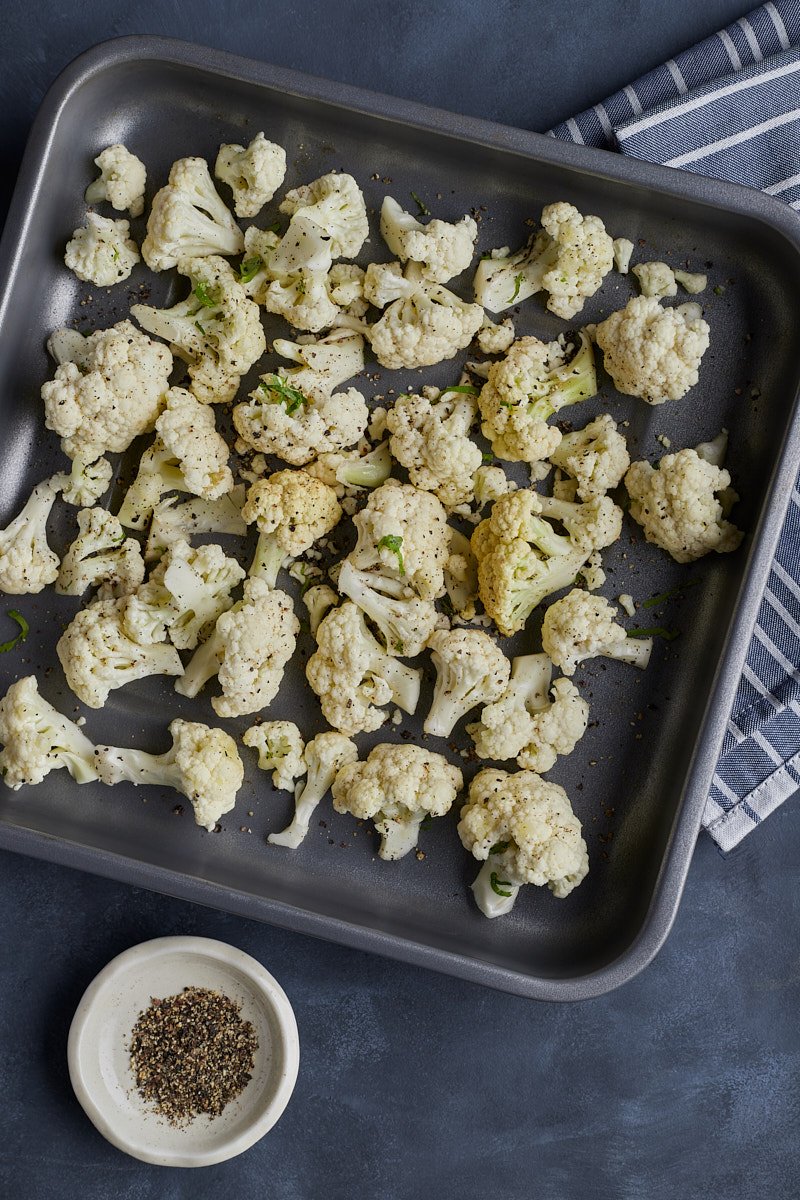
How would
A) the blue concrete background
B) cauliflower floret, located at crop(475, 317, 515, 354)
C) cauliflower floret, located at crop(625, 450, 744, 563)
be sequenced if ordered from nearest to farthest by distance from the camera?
1. cauliflower floret, located at crop(625, 450, 744, 563)
2. cauliflower floret, located at crop(475, 317, 515, 354)
3. the blue concrete background

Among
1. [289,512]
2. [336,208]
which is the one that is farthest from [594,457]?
[336,208]

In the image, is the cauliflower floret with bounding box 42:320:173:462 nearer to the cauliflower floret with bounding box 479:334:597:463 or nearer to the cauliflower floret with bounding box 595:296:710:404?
the cauliflower floret with bounding box 479:334:597:463

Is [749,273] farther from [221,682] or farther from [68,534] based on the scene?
[68,534]

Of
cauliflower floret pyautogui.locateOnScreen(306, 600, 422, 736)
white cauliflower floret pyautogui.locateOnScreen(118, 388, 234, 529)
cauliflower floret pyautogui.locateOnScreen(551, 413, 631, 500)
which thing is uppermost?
cauliflower floret pyautogui.locateOnScreen(551, 413, 631, 500)

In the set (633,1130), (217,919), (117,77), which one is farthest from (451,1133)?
(117,77)

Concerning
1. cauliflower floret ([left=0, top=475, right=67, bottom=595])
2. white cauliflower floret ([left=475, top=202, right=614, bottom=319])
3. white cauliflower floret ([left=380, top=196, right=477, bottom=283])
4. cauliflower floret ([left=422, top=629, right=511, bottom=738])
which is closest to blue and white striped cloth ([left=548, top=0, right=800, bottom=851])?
white cauliflower floret ([left=475, top=202, right=614, bottom=319])

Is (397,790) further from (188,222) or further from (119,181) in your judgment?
(119,181)
